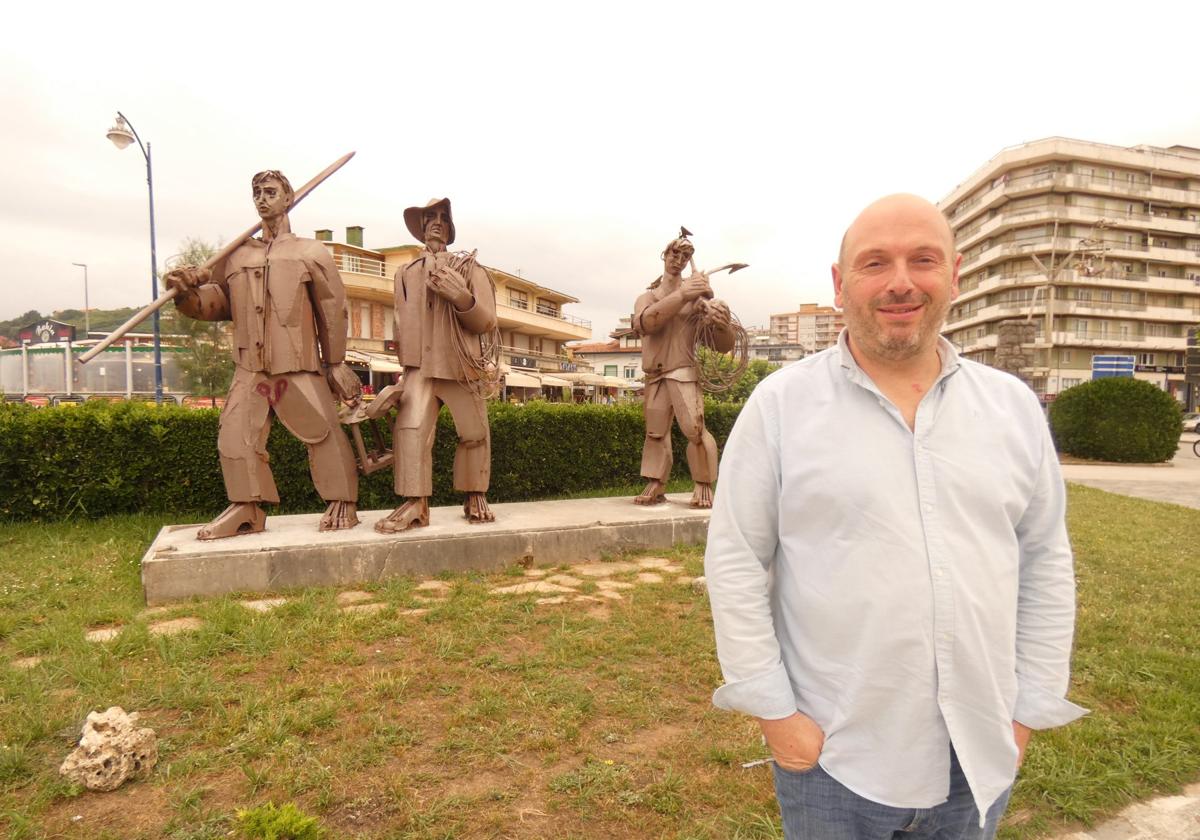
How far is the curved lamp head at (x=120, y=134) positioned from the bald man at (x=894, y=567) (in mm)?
16664

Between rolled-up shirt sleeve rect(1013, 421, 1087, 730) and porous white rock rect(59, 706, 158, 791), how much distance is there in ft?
9.09

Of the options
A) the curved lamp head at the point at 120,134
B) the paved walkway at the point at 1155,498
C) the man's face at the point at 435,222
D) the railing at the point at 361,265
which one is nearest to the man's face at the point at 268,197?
the man's face at the point at 435,222

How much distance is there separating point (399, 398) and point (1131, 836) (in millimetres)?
4703

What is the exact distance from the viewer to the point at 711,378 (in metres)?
6.41

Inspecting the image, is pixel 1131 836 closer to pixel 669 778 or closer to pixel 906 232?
pixel 669 778

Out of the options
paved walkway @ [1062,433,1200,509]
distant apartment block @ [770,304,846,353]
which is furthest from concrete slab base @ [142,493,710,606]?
distant apartment block @ [770,304,846,353]

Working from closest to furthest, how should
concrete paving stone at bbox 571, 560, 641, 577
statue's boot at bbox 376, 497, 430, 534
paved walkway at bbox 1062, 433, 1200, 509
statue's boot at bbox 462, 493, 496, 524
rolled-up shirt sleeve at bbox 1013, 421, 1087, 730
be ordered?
1. rolled-up shirt sleeve at bbox 1013, 421, 1087, 730
2. statue's boot at bbox 376, 497, 430, 534
3. concrete paving stone at bbox 571, 560, 641, 577
4. statue's boot at bbox 462, 493, 496, 524
5. paved walkway at bbox 1062, 433, 1200, 509

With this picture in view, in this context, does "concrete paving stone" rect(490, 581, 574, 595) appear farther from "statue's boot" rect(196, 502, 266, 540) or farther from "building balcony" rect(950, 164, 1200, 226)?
"building balcony" rect(950, 164, 1200, 226)

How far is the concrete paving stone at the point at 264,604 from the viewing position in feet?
13.4

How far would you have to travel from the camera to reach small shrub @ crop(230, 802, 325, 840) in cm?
205

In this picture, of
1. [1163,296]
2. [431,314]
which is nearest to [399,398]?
[431,314]

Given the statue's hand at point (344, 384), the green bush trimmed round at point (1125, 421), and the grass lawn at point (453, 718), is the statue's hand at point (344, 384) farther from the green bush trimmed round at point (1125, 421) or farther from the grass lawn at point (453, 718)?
the green bush trimmed round at point (1125, 421)

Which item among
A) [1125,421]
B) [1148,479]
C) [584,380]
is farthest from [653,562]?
[584,380]

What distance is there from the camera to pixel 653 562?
18.1ft
